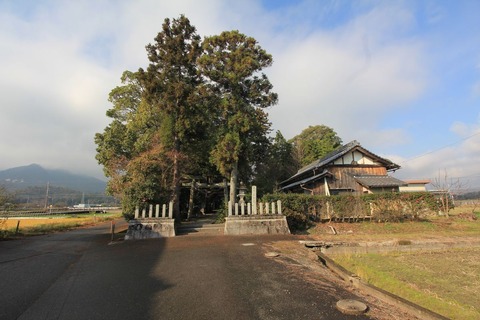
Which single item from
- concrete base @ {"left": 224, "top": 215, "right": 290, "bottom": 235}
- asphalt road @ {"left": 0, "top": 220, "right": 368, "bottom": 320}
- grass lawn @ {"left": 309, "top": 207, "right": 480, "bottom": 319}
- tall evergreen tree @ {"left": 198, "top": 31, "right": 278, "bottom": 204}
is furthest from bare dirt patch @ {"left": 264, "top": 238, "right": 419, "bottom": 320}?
tall evergreen tree @ {"left": 198, "top": 31, "right": 278, "bottom": 204}

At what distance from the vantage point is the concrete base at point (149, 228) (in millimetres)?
11016

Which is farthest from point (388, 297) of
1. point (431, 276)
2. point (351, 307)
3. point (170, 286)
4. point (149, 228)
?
point (149, 228)

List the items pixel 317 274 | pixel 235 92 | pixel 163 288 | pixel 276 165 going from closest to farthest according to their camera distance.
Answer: pixel 163 288
pixel 317 274
pixel 235 92
pixel 276 165

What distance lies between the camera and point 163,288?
4879 millimetres

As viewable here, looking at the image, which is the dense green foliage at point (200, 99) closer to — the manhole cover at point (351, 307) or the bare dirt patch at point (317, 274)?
the bare dirt patch at point (317, 274)

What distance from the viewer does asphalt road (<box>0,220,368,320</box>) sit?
153 inches

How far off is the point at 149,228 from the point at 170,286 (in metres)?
6.75

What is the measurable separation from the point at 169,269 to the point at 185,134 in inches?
428

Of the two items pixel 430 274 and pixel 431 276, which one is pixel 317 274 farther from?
pixel 430 274

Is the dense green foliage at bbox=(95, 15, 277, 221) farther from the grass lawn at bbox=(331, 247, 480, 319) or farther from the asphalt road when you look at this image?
the grass lawn at bbox=(331, 247, 480, 319)

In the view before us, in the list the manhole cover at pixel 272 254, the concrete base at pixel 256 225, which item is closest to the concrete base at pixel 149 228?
the concrete base at pixel 256 225

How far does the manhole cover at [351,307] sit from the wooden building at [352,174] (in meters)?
17.7

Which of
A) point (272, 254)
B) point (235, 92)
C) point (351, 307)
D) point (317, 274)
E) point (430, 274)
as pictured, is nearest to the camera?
point (351, 307)

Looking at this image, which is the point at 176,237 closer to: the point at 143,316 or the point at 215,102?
the point at 143,316
